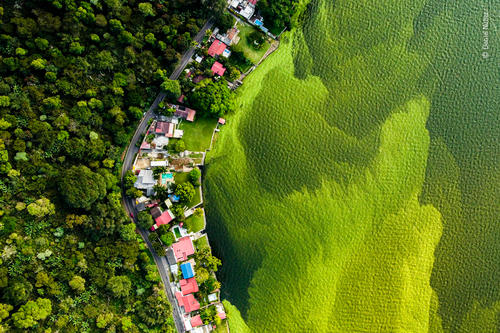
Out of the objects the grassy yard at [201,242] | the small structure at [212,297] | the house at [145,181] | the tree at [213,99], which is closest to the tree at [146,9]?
the tree at [213,99]

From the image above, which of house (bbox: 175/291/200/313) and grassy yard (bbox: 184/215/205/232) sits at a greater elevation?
grassy yard (bbox: 184/215/205/232)

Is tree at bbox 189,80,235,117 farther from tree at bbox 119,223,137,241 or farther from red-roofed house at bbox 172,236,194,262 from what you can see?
tree at bbox 119,223,137,241

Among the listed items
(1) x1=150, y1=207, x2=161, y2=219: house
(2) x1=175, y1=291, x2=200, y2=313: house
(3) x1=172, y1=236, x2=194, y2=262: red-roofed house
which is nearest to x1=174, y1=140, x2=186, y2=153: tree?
(1) x1=150, y1=207, x2=161, y2=219: house

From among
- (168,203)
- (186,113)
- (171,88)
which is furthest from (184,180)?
(171,88)

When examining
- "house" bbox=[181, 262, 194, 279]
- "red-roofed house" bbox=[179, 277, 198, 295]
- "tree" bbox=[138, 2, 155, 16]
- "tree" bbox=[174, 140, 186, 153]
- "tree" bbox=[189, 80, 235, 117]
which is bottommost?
"red-roofed house" bbox=[179, 277, 198, 295]

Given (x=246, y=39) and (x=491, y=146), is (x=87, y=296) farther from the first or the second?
(x=491, y=146)

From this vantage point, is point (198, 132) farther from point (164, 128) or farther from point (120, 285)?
point (120, 285)
